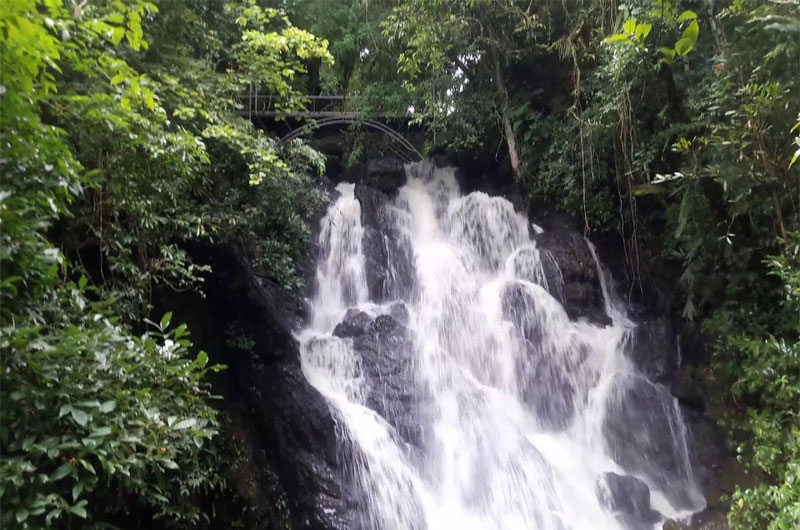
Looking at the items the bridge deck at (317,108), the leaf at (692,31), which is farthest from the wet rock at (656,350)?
the leaf at (692,31)

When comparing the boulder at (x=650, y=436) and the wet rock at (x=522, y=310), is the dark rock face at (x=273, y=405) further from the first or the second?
the boulder at (x=650, y=436)

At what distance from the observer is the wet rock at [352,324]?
24.5 ft

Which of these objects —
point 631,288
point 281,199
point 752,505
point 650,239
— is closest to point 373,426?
point 281,199

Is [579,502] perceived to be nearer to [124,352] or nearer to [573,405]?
[573,405]

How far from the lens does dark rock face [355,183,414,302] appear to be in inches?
339

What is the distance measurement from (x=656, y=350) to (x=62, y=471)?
292 inches

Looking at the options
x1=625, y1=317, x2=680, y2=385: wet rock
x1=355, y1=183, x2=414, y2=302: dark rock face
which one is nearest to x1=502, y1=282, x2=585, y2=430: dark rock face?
x1=625, y1=317, x2=680, y2=385: wet rock

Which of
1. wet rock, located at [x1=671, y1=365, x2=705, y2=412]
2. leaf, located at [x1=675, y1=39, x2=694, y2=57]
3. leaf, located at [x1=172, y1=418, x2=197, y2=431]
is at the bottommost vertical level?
wet rock, located at [x1=671, y1=365, x2=705, y2=412]

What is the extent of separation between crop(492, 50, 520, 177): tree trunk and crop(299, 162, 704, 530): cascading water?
1335 mm

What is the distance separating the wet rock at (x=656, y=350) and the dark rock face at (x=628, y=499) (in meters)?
1.74

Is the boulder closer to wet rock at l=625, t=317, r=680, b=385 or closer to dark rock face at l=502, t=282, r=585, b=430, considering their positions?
wet rock at l=625, t=317, r=680, b=385

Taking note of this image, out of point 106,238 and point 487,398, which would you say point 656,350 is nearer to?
point 487,398

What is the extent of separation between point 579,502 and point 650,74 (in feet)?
17.4

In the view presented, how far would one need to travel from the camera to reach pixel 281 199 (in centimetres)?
675
